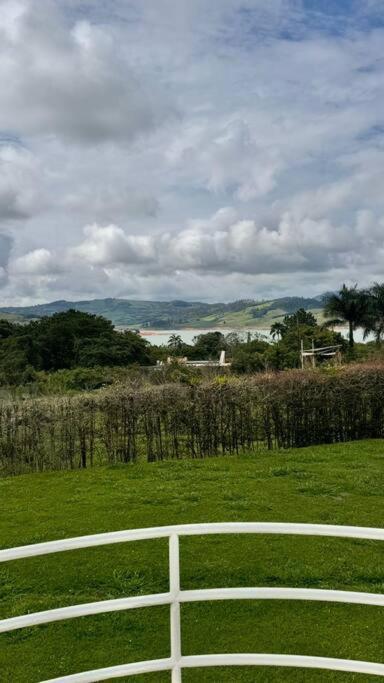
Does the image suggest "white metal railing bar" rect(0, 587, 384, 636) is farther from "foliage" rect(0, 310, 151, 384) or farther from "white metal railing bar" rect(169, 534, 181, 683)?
"foliage" rect(0, 310, 151, 384)

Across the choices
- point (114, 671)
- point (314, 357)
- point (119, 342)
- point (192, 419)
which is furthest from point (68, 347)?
point (114, 671)

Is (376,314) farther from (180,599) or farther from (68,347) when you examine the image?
(180,599)

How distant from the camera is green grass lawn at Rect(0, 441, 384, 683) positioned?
3059mm

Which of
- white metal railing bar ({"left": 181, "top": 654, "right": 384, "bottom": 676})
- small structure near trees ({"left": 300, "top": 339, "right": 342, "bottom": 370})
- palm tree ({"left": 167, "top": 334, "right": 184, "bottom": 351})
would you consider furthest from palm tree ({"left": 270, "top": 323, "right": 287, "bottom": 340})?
white metal railing bar ({"left": 181, "top": 654, "right": 384, "bottom": 676})

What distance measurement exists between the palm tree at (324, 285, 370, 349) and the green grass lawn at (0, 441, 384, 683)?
29599 mm

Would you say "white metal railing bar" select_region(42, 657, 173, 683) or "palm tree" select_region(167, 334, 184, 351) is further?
"palm tree" select_region(167, 334, 184, 351)

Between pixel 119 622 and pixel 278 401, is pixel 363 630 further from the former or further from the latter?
pixel 278 401

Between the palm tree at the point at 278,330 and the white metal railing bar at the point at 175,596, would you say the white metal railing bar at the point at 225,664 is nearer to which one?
the white metal railing bar at the point at 175,596

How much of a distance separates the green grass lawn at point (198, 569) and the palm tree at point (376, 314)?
3023 centimetres

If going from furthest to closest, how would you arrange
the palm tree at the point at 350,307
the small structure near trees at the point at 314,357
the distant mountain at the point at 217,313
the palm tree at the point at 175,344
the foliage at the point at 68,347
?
1. the distant mountain at the point at 217,313
2. the palm tree at the point at 175,344
3. the palm tree at the point at 350,307
4. the foliage at the point at 68,347
5. the small structure near trees at the point at 314,357

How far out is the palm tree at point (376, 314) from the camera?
35719mm

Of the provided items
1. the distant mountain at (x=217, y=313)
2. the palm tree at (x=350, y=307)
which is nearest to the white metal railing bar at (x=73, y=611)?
the palm tree at (x=350, y=307)

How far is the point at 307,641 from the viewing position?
3.11 metres

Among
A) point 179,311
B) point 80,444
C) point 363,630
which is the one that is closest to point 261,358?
point 80,444
